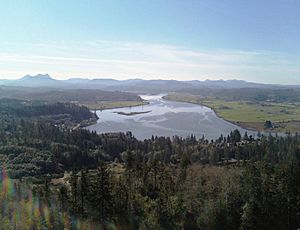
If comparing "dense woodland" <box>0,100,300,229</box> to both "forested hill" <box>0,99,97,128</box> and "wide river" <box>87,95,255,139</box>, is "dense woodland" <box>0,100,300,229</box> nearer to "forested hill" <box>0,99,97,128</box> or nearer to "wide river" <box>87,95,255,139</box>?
"wide river" <box>87,95,255,139</box>

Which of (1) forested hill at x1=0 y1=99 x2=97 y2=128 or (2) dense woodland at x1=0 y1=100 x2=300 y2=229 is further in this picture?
(1) forested hill at x1=0 y1=99 x2=97 y2=128

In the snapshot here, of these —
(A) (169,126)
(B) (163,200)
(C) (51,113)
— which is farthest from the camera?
(C) (51,113)

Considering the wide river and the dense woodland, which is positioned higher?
the dense woodland

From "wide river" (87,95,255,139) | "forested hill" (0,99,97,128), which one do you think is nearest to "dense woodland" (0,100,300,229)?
"wide river" (87,95,255,139)

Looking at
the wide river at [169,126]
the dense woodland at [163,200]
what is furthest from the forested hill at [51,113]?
the dense woodland at [163,200]

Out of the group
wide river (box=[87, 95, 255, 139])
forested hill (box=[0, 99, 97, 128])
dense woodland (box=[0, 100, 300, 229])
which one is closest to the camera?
dense woodland (box=[0, 100, 300, 229])

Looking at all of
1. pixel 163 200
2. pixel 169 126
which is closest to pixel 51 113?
pixel 169 126

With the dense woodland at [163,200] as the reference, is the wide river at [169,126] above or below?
below

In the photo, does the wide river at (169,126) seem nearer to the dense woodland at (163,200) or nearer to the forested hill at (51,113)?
the forested hill at (51,113)

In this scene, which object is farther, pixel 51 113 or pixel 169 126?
pixel 51 113

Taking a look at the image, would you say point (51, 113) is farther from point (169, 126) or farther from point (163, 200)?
point (163, 200)

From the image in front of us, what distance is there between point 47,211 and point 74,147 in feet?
129

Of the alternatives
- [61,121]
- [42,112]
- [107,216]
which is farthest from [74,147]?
[42,112]

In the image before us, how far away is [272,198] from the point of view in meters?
23.4
